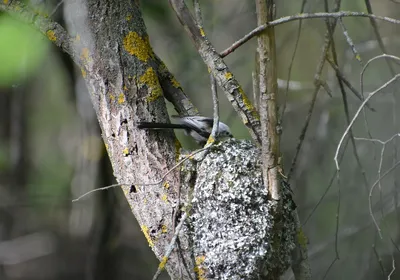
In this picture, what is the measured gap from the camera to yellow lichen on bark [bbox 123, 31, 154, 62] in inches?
64.7

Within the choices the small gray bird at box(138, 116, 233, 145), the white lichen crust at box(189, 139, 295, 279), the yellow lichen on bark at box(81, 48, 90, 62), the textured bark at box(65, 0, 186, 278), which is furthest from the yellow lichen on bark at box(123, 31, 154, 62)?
the white lichen crust at box(189, 139, 295, 279)

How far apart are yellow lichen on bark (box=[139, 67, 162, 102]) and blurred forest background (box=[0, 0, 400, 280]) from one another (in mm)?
590

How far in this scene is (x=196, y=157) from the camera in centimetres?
156

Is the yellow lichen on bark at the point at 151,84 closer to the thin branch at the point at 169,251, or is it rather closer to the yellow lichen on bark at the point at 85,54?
the yellow lichen on bark at the point at 85,54

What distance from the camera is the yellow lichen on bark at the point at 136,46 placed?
1.64 m

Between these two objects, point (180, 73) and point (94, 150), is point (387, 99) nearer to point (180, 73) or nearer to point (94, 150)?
point (180, 73)

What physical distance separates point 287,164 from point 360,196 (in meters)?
0.66

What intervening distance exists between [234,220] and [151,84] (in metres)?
0.49

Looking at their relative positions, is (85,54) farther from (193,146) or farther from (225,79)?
(193,146)

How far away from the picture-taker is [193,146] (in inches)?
130

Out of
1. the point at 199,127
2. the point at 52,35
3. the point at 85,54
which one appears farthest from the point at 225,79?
the point at 52,35

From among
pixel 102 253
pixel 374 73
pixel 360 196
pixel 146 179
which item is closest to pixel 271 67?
pixel 146 179

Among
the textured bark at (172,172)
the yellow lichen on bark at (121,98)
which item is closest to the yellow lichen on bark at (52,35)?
the textured bark at (172,172)

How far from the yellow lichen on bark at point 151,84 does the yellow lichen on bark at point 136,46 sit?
0.16 ft
